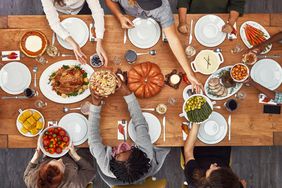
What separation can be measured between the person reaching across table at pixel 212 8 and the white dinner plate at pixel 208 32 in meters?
0.05

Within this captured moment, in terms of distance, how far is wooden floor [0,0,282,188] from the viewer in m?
3.44

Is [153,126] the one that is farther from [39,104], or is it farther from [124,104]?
[39,104]

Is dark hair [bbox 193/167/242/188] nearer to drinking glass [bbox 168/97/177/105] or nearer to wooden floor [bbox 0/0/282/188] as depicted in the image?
drinking glass [bbox 168/97/177/105]

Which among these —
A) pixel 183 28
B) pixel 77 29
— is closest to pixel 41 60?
pixel 77 29

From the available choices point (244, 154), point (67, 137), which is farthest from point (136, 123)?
point (244, 154)

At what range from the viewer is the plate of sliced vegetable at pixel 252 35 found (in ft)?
8.19

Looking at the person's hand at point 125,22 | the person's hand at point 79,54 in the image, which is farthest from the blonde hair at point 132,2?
the person's hand at point 79,54

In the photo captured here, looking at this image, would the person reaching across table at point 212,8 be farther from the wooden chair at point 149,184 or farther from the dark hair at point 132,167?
the wooden chair at point 149,184

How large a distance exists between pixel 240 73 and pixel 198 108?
0.39m

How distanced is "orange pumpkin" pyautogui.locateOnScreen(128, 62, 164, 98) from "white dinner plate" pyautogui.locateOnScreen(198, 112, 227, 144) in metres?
Answer: 0.45

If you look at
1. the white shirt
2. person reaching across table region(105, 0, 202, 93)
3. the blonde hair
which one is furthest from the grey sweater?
the blonde hair

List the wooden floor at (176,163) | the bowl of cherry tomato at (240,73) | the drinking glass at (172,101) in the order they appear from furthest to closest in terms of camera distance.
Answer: the wooden floor at (176,163)
the drinking glass at (172,101)
the bowl of cherry tomato at (240,73)

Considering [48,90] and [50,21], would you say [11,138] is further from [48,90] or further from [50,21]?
[50,21]

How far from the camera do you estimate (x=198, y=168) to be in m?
2.45
